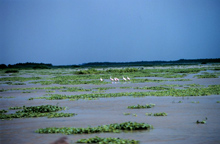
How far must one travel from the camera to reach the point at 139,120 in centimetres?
1413

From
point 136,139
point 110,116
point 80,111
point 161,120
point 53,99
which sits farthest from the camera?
point 53,99

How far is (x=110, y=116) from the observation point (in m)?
15.3

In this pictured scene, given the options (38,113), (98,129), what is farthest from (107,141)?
Result: (38,113)

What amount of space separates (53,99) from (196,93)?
30.7 feet

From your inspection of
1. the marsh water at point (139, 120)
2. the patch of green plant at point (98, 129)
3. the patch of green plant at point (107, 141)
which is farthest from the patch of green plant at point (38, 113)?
the patch of green plant at point (107, 141)

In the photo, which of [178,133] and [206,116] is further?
[206,116]

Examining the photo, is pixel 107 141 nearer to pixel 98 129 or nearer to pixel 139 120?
pixel 98 129

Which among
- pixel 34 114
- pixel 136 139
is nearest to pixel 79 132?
pixel 136 139

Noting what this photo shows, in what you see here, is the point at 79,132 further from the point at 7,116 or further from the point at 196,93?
the point at 196,93

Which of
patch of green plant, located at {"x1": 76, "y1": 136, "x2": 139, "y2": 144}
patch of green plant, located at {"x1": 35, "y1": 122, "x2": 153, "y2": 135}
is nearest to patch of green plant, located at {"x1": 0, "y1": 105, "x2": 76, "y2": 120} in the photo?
patch of green plant, located at {"x1": 35, "y1": 122, "x2": 153, "y2": 135}

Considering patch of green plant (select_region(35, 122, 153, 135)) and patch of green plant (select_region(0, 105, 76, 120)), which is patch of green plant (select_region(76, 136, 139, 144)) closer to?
patch of green plant (select_region(35, 122, 153, 135))

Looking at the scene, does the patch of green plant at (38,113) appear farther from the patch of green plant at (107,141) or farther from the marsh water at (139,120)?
the patch of green plant at (107,141)

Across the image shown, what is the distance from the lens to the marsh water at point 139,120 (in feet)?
37.0

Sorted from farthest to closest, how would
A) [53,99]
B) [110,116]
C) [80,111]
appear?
[53,99] < [80,111] < [110,116]
